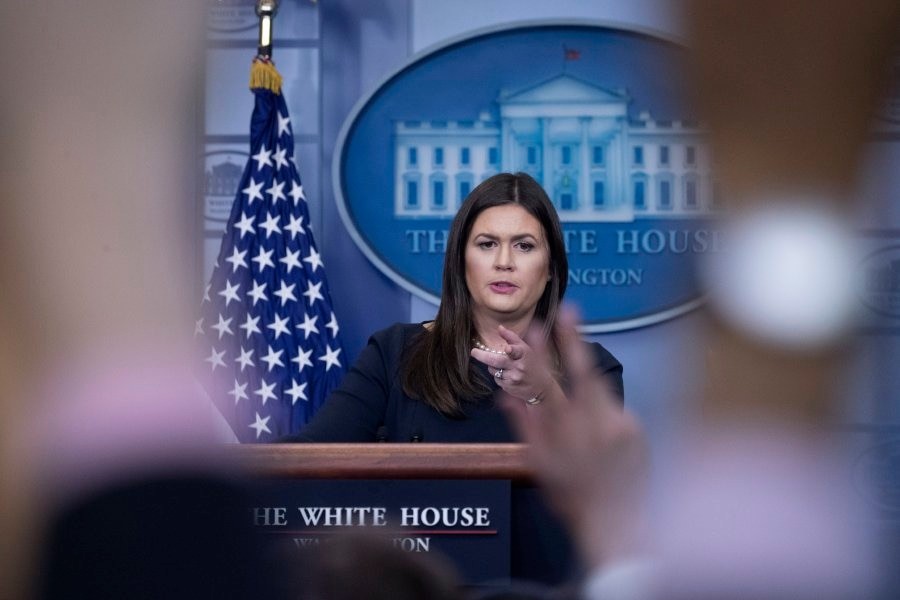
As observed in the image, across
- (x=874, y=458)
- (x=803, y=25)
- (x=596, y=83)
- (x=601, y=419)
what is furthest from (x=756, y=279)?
(x=596, y=83)

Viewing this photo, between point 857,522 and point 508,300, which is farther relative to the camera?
point 508,300

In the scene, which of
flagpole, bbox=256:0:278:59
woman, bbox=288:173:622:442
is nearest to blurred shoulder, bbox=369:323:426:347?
woman, bbox=288:173:622:442

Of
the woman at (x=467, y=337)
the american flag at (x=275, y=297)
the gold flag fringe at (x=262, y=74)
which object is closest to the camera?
the woman at (x=467, y=337)

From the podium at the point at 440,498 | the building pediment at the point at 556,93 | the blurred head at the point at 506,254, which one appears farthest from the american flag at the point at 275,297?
the podium at the point at 440,498

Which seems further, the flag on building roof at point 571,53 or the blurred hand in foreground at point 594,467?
the flag on building roof at point 571,53

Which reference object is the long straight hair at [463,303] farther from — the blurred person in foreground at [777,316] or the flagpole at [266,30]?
the blurred person in foreground at [777,316]

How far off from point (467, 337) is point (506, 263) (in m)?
0.20

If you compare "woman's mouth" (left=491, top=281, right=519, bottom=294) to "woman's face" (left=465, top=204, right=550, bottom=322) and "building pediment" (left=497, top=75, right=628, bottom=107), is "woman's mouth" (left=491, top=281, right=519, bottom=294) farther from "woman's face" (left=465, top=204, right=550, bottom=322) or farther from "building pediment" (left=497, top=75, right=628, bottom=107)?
"building pediment" (left=497, top=75, right=628, bottom=107)

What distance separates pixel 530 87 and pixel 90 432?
3392 millimetres

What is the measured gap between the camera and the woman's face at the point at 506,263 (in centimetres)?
278

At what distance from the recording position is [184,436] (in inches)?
16.9

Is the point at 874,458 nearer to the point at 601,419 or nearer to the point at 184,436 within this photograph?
the point at 601,419

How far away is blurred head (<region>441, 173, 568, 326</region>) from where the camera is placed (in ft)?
9.15

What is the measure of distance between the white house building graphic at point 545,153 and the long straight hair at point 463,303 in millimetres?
742
